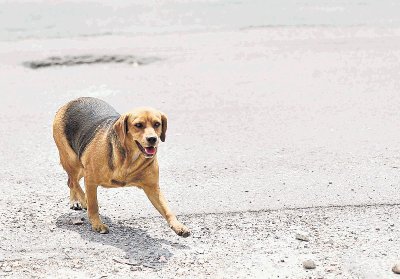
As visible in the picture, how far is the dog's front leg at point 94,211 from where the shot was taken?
642cm

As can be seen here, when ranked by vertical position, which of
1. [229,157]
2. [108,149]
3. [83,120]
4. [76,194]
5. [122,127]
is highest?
[122,127]

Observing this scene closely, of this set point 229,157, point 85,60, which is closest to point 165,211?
point 229,157

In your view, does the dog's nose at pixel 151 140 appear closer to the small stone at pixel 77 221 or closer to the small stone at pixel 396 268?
the small stone at pixel 77 221

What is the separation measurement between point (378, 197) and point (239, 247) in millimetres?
1721

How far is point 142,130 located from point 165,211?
777 mm

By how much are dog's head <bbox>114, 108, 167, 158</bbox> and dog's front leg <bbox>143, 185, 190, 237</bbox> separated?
46 centimetres

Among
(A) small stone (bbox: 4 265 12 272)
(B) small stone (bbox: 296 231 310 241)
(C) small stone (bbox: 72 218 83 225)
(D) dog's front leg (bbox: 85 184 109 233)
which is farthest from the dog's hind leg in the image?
(B) small stone (bbox: 296 231 310 241)

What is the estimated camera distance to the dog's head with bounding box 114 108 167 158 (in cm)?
591

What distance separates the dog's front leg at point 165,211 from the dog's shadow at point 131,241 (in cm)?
14

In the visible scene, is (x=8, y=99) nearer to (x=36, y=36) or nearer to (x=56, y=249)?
(x=36, y=36)

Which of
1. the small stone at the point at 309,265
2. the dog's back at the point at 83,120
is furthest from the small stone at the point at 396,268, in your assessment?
the dog's back at the point at 83,120

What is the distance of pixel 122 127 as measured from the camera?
19.9 ft

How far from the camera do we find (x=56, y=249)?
615cm

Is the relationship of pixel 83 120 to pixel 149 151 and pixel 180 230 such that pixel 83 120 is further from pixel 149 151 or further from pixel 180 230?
pixel 180 230
